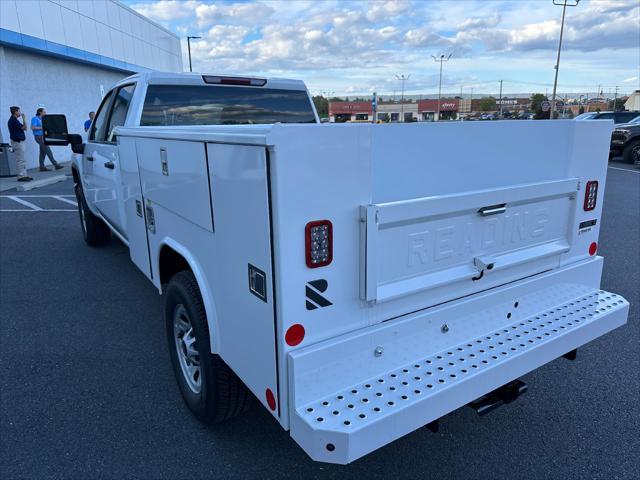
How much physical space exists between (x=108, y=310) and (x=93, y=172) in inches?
67.8

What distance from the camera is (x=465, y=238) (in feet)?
7.89

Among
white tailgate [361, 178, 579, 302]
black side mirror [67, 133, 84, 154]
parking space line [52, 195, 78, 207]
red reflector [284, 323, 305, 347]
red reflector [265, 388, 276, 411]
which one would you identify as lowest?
parking space line [52, 195, 78, 207]

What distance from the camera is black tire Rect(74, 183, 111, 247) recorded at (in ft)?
22.1

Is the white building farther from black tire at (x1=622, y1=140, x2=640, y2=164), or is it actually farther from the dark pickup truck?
black tire at (x1=622, y1=140, x2=640, y2=164)

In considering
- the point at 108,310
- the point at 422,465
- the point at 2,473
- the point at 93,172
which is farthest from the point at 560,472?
the point at 93,172

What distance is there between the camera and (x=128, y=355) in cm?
390

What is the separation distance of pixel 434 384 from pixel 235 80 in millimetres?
3650

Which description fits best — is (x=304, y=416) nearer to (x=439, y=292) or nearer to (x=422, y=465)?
(x=439, y=292)

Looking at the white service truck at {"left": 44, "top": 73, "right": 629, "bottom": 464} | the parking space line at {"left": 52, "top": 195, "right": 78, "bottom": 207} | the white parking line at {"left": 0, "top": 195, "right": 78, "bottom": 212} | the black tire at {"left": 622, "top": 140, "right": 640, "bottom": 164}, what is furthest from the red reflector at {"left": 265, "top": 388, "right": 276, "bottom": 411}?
the black tire at {"left": 622, "top": 140, "right": 640, "bottom": 164}

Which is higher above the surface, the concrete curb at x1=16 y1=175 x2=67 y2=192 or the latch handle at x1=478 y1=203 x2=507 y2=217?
the latch handle at x1=478 y1=203 x2=507 y2=217

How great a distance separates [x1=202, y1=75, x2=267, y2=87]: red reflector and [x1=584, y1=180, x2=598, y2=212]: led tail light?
317cm

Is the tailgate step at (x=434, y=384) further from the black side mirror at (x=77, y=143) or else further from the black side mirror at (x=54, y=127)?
the black side mirror at (x=77, y=143)

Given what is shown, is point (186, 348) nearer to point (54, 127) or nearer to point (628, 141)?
point (54, 127)

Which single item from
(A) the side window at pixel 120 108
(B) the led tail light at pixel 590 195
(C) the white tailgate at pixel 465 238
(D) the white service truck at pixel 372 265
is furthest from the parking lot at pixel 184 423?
(A) the side window at pixel 120 108
